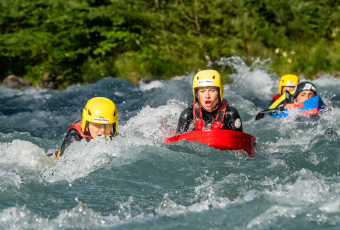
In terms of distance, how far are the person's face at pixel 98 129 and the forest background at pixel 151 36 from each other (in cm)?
931

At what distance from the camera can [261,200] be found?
5.10m

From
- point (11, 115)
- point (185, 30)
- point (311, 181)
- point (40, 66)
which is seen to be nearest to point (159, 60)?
point (185, 30)

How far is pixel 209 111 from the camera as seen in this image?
7734 mm

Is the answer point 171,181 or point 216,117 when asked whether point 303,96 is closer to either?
point 216,117

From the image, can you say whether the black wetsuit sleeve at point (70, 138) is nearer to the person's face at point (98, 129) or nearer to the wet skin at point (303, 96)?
the person's face at point (98, 129)

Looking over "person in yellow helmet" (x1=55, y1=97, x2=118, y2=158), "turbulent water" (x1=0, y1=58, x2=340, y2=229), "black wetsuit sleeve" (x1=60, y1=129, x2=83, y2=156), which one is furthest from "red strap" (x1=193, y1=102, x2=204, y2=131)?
"black wetsuit sleeve" (x1=60, y1=129, x2=83, y2=156)

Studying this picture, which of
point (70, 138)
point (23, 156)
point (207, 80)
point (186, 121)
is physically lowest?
point (23, 156)

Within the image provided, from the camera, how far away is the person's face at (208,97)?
7621 mm

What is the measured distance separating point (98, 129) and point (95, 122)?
7.4 inches

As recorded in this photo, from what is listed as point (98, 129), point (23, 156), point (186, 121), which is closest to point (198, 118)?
point (186, 121)

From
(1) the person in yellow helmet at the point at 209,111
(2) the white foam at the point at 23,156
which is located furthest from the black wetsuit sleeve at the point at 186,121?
(2) the white foam at the point at 23,156

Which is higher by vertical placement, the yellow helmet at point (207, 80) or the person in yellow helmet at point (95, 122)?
the yellow helmet at point (207, 80)

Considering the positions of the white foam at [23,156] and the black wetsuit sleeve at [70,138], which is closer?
the white foam at [23,156]

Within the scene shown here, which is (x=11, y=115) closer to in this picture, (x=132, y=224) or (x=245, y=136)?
(x=245, y=136)
